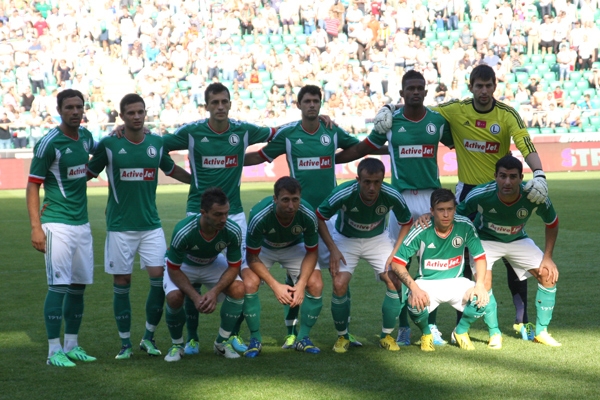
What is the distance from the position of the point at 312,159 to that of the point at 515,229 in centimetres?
184

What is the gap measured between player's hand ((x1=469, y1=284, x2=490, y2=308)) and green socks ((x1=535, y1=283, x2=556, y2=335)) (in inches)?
19.7

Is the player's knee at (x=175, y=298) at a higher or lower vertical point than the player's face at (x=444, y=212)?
lower

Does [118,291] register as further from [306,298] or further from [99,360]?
[306,298]

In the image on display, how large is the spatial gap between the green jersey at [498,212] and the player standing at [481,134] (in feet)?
1.17

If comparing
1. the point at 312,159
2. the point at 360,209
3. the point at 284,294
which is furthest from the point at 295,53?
the point at 284,294

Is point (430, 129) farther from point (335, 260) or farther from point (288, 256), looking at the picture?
point (288, 256)

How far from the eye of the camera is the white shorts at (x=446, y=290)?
6.50 m

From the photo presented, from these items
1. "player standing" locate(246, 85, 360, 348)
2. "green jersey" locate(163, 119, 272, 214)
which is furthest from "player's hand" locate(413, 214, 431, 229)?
"green jersey" locate(163, 119, 272, 214)

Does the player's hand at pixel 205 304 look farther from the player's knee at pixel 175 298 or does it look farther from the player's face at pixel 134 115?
the player's face at pixel 134 115

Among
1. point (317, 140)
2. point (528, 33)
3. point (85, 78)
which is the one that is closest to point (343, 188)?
point (317, 140)

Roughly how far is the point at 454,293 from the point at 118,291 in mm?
2691

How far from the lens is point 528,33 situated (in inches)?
1166

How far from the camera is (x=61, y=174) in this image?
20.7ft

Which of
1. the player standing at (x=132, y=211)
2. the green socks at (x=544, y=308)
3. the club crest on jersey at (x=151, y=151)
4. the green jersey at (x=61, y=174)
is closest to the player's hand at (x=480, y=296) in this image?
the green socks at (x=544, y=308)
